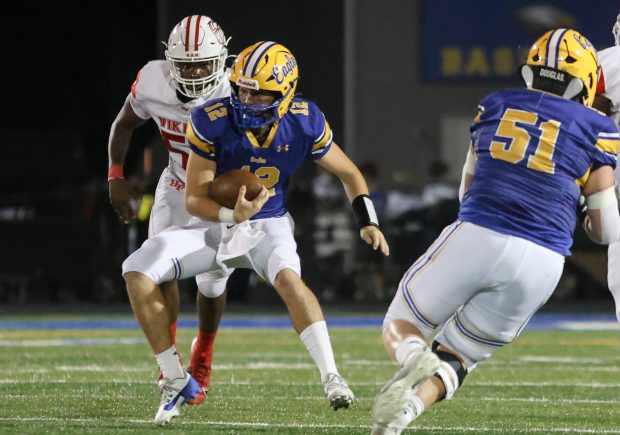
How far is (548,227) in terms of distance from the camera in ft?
13.0

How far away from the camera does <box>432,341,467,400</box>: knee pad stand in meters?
3.95

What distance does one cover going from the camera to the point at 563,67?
4.11 meters

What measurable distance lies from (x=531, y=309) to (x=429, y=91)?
1201cm

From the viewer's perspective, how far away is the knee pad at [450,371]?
155 inches

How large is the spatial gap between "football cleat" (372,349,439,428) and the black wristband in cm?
124

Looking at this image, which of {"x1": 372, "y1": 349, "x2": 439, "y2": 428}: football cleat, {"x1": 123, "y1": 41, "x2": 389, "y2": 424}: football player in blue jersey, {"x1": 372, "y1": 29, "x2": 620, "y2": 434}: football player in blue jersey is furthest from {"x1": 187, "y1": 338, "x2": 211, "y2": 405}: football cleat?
{"x1": 372, "y1": 349, "x2": 439, "y2": 428}: football cleat

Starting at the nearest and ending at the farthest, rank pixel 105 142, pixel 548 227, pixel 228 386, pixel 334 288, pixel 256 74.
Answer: pixel 548 227 → pixel 256 74 → pixel 228 386 → pixel 334 288 → pixel 105 142

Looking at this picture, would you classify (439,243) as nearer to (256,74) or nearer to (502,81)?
(256,74)

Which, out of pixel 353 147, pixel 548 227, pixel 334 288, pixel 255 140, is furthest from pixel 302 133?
pixel 353 147

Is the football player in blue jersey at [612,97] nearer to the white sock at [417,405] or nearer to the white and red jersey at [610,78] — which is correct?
the white and red jersey at [610,78]

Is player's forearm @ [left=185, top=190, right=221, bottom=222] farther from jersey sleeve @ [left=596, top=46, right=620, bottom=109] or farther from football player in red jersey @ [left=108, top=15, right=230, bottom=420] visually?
jersey sleeve @ [left=596, top=46, right=620, bottom=109]

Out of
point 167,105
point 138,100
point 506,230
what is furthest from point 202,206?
point 506,230

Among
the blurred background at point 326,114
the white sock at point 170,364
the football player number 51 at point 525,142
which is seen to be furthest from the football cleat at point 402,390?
the blurred background at point 326,114

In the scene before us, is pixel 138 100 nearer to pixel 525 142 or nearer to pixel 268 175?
pixel 268 175
